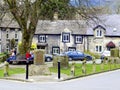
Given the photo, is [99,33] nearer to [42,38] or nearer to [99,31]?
[99,31]

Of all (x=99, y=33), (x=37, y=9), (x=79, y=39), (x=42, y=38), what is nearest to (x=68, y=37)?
(x=79, y=39)

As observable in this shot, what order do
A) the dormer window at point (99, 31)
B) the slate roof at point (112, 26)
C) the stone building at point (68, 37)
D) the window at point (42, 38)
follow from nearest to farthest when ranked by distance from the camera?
1. the slate roof at point (112, 26)
2. the dormer window at point (99, 31)
3. the stone building at point (68, 37)
4. the window at point (42, 38)

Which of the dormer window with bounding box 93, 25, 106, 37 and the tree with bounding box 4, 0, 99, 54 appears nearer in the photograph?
the tree with bounding box 4, 0, 99, 54

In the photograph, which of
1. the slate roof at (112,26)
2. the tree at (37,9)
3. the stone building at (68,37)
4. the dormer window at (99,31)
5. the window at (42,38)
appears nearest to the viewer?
the tree at (37,9)

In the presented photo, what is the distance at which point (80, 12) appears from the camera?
41.4m

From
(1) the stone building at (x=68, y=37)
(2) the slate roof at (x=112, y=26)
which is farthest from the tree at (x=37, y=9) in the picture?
(1) the stone building at (x=68, y=37)

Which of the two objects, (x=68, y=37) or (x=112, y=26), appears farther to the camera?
(x=68, y=37)

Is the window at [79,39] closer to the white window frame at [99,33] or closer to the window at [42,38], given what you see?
the white window frame at [99,33]

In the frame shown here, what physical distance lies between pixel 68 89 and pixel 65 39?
56.7m

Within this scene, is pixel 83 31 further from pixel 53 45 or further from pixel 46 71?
pixel 46 71

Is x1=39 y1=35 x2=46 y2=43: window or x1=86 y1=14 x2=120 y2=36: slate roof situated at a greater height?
x1=86 y1=14 x2=120 y2=36: slate roof

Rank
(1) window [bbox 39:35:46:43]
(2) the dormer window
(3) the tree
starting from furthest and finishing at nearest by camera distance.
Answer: (1) window [bbox 39:35:46:43] → (2) the dormer window → (3) the tree

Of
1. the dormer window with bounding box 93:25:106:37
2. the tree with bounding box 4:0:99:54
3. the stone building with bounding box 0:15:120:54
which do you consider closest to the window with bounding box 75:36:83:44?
the stone building with bounding box 0:15:120:54

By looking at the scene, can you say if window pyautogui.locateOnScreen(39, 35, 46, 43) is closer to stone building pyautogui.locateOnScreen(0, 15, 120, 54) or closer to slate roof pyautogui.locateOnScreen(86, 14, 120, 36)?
stone building pyautogui.locateOnScreen(0, 15, 120, 54)
